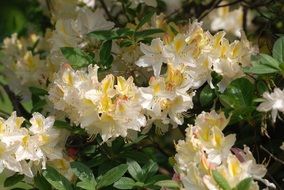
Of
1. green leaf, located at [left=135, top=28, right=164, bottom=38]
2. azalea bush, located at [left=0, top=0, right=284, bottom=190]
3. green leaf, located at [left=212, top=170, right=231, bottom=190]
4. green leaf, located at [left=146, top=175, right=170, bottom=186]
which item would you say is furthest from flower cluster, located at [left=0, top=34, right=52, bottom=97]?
green leaf, located at [left=212, top=170, right=231, bottom=190]

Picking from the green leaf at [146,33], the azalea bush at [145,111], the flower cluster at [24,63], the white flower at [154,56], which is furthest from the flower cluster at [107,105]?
the flower cluster at [24,63]

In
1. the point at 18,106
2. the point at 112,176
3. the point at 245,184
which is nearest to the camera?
the point at 245,184

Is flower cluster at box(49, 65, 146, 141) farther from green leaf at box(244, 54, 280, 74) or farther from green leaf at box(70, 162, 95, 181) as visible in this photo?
green leaf at box(244, 54, 280, 74)

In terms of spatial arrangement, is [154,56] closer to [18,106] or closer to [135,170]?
[135,170]

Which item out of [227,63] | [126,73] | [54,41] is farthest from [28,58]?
[227,63]

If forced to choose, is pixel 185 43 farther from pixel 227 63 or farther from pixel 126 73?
pixel 126 73

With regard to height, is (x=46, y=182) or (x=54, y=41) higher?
(x=54, y=41)

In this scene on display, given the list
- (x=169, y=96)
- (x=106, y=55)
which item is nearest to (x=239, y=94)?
(x=169, y=96)
